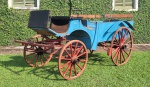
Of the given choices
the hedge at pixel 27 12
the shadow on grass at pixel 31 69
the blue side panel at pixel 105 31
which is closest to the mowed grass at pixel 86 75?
→ the shadow on grass at pixel 31 69

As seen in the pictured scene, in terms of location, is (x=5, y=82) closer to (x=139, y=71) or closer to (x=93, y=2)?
(x=139, y=71)

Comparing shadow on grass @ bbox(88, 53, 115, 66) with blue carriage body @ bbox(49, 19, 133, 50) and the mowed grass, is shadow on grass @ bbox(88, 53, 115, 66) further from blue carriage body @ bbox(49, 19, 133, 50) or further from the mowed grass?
blue carriage body @ bbox(49, 19, 133, 50)

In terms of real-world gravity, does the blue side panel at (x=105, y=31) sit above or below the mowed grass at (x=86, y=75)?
above

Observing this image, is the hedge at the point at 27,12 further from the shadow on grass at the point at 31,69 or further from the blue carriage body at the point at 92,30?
the blue carriage body at the point at 92,30

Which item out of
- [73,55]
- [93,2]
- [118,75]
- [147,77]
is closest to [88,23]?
[73,55]

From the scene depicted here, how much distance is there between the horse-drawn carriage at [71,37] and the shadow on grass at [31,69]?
174 millimetres

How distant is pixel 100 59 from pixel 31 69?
2193mm

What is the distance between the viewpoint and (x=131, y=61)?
7.09m

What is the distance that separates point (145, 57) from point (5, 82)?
4354 mm

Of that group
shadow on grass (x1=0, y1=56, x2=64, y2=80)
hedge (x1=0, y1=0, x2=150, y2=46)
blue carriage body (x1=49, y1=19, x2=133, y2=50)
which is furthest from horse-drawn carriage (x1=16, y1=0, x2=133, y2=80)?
hedge (x1=0, y1=0, x2=150, y2=46)

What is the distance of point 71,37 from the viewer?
647cm

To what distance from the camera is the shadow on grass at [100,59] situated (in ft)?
22.6

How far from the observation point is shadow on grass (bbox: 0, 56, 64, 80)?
573 centimetres

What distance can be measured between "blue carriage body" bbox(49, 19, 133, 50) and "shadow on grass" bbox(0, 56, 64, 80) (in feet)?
3.07
